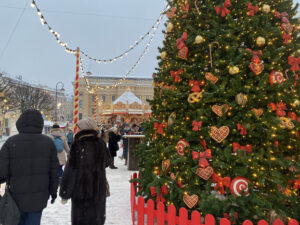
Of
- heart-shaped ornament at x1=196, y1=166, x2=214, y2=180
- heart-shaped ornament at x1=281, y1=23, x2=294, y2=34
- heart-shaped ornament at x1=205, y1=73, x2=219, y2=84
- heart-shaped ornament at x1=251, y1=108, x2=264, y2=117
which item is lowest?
heart-shaped ornament at x1=196, y1=166, x2=214, y2=180

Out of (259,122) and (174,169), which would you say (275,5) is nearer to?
(259,122)

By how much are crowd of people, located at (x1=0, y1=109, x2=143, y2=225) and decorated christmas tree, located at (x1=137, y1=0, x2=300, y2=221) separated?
1.09 m

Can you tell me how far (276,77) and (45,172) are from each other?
3416mm

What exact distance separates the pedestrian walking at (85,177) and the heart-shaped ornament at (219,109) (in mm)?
1699

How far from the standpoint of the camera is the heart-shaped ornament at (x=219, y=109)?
3.90m

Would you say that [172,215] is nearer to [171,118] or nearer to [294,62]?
[171,118]

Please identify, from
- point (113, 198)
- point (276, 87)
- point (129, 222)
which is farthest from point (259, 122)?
point (113, 198)

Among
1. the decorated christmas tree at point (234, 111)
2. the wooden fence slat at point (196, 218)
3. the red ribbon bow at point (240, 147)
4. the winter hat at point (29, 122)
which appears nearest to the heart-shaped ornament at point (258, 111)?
the decorated christmas tree at point (234, 111)

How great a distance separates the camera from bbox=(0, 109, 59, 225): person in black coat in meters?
3.18

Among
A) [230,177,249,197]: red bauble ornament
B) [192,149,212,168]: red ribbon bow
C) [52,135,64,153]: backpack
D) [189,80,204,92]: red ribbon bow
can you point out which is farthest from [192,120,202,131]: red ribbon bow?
[52,135,64,153]: backpack

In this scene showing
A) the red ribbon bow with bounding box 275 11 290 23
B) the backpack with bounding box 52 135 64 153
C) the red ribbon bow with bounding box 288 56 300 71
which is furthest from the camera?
the backpack with bounding box 52 135 64 153

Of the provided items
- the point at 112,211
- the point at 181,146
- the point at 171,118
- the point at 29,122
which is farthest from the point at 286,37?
the point at 112,211

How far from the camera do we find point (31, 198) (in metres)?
3.21

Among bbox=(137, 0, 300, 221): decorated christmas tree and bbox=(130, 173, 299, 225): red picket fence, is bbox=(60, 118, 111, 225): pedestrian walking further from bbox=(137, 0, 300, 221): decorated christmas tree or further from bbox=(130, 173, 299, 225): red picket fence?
bbox=(137, 0, 300, 221): decorated christmas tree
